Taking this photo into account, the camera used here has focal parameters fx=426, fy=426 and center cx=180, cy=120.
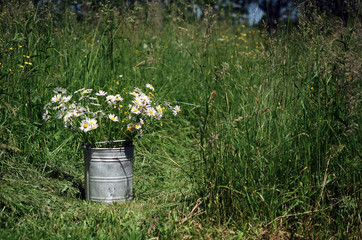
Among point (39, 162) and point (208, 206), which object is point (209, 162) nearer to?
point (208, 206)

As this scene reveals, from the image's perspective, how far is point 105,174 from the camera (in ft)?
9.70

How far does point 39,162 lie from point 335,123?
2231 millimetres

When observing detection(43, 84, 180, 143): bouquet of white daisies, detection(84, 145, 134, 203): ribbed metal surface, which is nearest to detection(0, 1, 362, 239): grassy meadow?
detection(84, 145, 134, 203): ribbed metal surface

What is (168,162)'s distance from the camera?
3984 mm

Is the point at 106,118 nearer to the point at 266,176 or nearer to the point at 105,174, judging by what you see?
the point at 105,174

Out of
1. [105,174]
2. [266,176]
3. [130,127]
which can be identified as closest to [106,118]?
[130,127]

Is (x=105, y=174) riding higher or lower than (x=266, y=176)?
lower

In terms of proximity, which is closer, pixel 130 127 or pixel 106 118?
pixel 130 127

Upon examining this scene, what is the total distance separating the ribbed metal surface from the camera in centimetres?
295

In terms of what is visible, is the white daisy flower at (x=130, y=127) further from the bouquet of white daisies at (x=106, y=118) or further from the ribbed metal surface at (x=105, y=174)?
the ribbed metal surface at (x=105, y=174)

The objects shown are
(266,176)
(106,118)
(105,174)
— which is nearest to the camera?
(266,176)

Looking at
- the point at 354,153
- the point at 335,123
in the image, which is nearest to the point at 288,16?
the point at 335,123

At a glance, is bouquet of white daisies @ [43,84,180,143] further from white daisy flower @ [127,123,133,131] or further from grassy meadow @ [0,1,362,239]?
grassy meadow @ [0,1,362,239]

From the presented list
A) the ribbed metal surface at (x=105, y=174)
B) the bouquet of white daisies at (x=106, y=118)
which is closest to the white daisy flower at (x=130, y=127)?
the bouquet of white daisies at (x=106, y=118)
